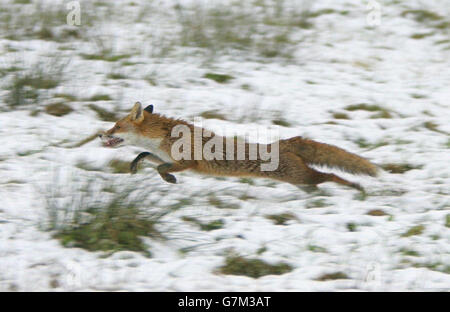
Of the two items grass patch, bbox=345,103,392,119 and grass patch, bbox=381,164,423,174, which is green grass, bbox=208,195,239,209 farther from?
grass patch, bbox=345,103,392,119

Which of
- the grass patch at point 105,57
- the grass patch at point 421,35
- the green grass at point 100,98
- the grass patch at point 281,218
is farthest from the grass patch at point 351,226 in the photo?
the grass patch at point 421,35

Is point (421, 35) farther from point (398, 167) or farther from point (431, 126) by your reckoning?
point (398, 167)

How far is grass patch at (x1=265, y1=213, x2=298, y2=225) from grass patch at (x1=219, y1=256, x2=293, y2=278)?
71 cm

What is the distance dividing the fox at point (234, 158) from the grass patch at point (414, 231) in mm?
796

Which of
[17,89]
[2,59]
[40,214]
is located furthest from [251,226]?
[2,59]

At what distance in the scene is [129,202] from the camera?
16.2 feet

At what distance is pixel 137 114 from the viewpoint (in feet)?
19.2

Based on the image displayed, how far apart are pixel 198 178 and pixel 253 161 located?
56cm

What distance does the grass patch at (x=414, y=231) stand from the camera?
4949 mm

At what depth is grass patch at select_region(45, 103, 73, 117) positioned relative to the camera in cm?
698

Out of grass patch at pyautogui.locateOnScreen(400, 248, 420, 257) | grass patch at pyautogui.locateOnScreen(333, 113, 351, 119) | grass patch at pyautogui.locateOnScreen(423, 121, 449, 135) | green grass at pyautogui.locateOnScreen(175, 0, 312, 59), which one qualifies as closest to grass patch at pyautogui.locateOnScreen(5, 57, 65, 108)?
green grass at pyautogui.locateOnScreen(175, 0, 312, 59)

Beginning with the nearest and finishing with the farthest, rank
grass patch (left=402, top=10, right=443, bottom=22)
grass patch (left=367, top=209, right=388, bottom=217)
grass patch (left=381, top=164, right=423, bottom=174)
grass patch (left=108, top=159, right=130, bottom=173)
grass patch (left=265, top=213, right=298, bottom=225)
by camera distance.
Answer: grass patch (left=265, top=213, right=298, bottom=225)
grass patch (left=367, top=209, right=388, bottom=217)
grass patch (left=108, top=159, right=130, bottom=173)
grass patch (left=381, top=164, right=423, bottom=174)
grass patch (left=402, top=10, right=443, bottom=22)

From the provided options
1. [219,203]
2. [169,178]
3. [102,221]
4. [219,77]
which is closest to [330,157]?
[219,203]

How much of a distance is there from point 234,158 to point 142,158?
2.63 ft
